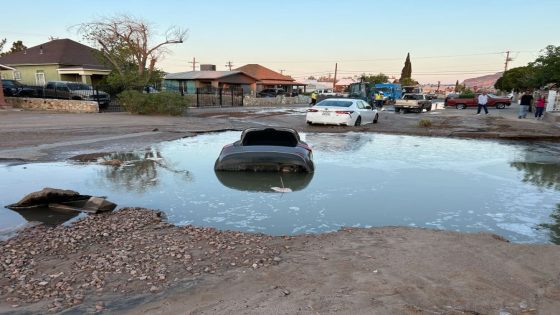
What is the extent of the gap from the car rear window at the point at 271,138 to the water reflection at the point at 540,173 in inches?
216

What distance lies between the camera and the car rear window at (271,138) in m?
10.2

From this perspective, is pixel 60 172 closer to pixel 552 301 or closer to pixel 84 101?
pixel 552 301

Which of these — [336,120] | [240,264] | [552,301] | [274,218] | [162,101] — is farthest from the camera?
[162,101]

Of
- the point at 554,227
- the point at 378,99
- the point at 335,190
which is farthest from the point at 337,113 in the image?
the point at 378,99

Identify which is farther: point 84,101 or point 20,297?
point 84,101

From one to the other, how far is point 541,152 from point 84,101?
2471cm

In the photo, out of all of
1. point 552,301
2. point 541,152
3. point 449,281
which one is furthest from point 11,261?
point 541,152

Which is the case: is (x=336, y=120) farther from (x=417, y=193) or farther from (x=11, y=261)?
(x=11, y=261)

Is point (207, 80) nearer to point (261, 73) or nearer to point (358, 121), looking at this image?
point (261, 73)

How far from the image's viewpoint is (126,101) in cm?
2577

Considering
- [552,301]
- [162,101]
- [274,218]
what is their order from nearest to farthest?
[552,301] → [274,218] → [162,101]

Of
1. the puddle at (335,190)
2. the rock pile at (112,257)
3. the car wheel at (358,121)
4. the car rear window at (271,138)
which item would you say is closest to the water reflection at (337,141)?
the puddle at (335,190)

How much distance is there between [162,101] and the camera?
2538cm

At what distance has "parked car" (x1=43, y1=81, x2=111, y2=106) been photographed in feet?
91.6
